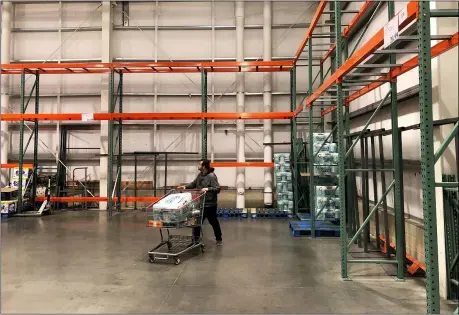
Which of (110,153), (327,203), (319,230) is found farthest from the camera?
(110,153)

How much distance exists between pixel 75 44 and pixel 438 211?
13.8m

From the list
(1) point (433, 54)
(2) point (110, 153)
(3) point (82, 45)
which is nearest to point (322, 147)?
(1) point (433, 54)

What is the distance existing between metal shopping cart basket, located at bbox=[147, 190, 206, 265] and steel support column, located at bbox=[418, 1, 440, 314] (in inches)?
155

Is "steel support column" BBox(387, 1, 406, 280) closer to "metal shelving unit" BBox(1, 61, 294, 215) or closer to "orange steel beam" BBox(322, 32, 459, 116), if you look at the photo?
"orange steel beam" BBox(322, 32, 459, 116)

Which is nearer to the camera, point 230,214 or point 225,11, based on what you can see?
point 230,214

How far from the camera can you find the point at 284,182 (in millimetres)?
10094

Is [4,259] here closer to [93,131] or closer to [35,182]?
[35,182]

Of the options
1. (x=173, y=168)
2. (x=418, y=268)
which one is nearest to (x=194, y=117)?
(x=173, y=168)

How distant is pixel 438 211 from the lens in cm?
402

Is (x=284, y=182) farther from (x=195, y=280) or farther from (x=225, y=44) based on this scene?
(x=225, y=44)

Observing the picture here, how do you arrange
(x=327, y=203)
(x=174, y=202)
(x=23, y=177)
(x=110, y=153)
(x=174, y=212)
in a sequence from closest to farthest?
(x=174, y=212) → (x=174, y=202) → (x=327, y=203) → (x=110, y=153) → (x=23, y=177)

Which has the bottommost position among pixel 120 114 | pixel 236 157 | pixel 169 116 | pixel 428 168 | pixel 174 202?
pixel 174 202

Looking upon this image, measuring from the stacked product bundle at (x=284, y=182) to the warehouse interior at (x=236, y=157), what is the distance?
0.22 ft

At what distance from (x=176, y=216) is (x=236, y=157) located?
6.74 meters
